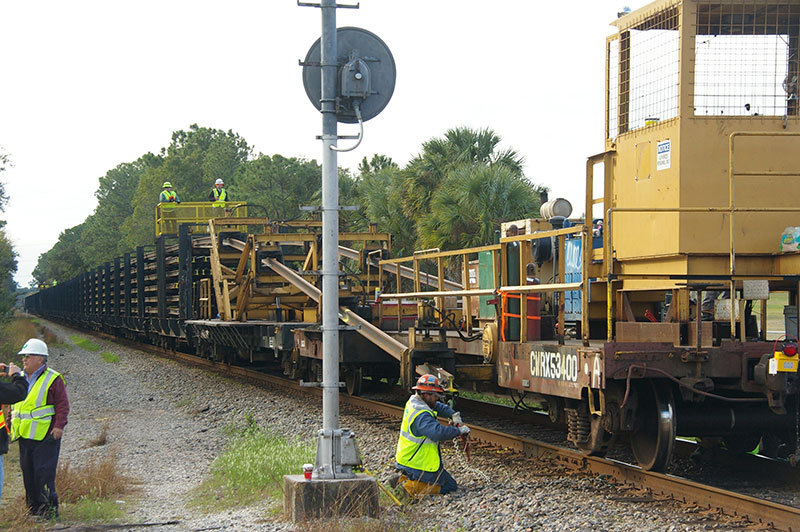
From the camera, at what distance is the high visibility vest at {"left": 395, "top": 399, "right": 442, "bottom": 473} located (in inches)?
310

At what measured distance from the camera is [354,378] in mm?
14930

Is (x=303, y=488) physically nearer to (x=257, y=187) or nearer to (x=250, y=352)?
(x=250, y=352)

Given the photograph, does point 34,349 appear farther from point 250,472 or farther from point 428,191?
point 428,191

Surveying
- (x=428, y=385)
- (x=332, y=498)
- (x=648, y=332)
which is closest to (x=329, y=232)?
(x=428, y=385)

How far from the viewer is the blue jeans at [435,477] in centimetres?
788

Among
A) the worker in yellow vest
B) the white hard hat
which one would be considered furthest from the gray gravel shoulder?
the white hard hat

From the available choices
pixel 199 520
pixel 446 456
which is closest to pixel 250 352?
pixel 446 456

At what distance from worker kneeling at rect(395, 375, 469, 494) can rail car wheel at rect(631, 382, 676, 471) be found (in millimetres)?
1682

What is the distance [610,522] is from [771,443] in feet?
9.87

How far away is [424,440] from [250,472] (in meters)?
1.97

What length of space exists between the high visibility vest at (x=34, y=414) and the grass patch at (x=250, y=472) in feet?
4.89

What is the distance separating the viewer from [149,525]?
728cm

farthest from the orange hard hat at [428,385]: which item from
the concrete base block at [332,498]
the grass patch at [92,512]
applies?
the grass patch at [92,512]

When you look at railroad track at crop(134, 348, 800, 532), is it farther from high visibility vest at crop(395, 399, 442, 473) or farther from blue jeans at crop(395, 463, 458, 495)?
high visibility vest at crop(395, 399, 442, 473)
